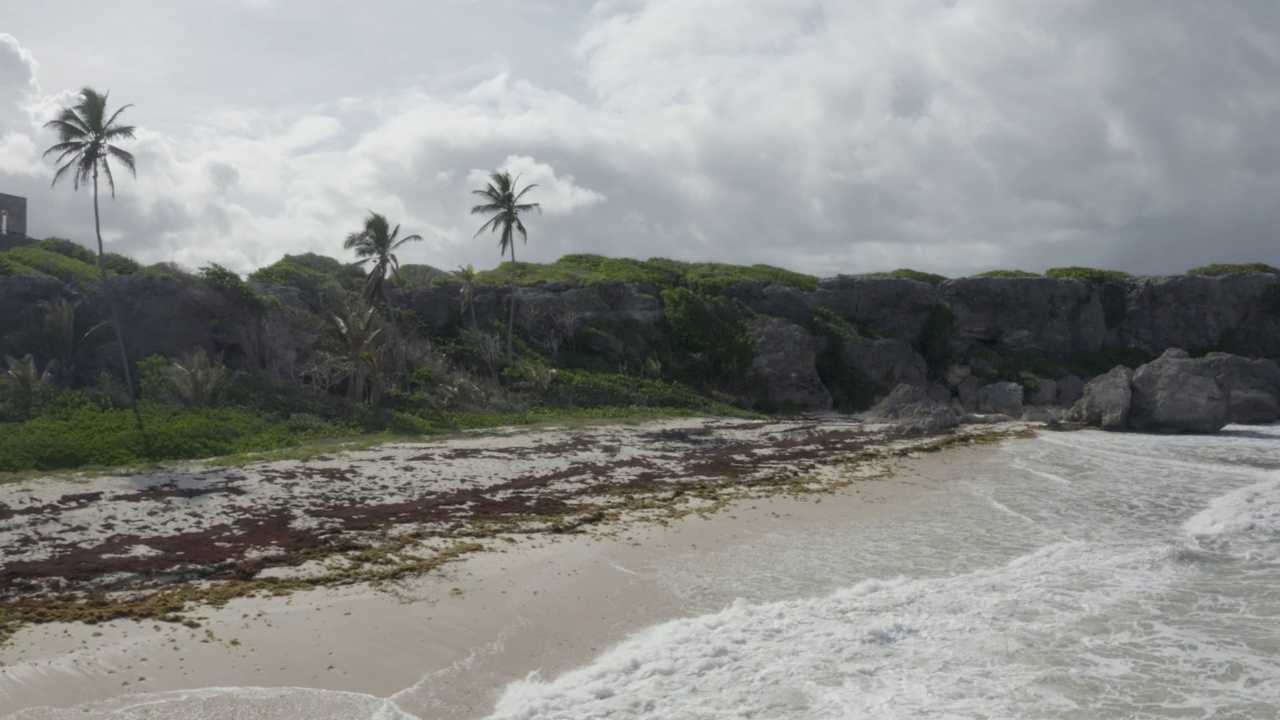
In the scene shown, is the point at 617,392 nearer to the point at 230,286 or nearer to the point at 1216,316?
the point at 230,286

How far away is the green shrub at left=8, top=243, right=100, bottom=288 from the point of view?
3291 cm

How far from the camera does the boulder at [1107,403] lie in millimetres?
34375

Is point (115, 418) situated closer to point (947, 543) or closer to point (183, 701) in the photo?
point (183, 701)

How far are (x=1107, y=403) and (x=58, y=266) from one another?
43663mm

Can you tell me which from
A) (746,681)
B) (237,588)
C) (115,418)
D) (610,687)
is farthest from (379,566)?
(115,418)

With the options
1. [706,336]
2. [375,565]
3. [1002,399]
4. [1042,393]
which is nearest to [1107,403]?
[1002,399]

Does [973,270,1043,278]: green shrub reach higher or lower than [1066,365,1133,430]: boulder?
higher

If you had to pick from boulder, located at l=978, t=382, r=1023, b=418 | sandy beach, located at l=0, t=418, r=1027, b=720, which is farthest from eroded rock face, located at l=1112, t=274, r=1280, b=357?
sandy beach, located at l=0, t=418, r=1027, b=720

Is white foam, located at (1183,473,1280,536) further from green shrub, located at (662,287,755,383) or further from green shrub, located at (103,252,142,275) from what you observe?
green shrub, located at (103,252,142,275)

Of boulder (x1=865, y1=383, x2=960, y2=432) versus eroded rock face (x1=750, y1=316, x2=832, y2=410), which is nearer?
boulder (x1=865, y1=383, x2=960, y2=432)

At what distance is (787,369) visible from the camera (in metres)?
44.3

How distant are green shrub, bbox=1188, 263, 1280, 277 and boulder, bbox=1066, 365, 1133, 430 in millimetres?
23625

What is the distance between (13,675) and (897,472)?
65.1 ft

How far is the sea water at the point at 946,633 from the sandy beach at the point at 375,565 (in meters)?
0.32
